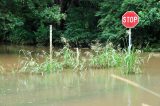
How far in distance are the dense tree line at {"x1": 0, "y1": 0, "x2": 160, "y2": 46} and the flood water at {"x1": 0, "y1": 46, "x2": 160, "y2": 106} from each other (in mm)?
9693

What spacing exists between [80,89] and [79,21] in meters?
21.7

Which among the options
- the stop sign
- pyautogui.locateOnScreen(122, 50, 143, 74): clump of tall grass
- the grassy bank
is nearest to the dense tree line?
the grassy bank

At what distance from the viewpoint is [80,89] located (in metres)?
11.8

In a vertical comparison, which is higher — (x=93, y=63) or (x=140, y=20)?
(x=140, y=20)

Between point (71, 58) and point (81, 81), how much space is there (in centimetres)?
311

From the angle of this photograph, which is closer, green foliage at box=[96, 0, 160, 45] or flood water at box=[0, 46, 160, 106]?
flood water at box=[0, 46, 160, 106]

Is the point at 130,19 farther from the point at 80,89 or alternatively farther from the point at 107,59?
the point at 80,89

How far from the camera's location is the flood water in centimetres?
1001

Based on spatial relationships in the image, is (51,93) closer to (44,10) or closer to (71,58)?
(71,58)

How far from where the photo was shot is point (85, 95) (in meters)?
10.8

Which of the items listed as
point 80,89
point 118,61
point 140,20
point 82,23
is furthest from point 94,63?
point 82,23

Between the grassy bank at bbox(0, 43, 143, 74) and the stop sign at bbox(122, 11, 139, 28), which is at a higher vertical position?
the stop sign at bbox(122, 11, 139, 28)

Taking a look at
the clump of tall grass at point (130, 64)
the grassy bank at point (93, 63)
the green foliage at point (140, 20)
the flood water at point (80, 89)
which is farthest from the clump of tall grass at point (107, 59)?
the green foliage at point (140, 20)

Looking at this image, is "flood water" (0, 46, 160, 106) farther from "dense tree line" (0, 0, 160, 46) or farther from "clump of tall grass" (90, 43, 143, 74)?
"dense tree line" (0, 0, 160, 46)
